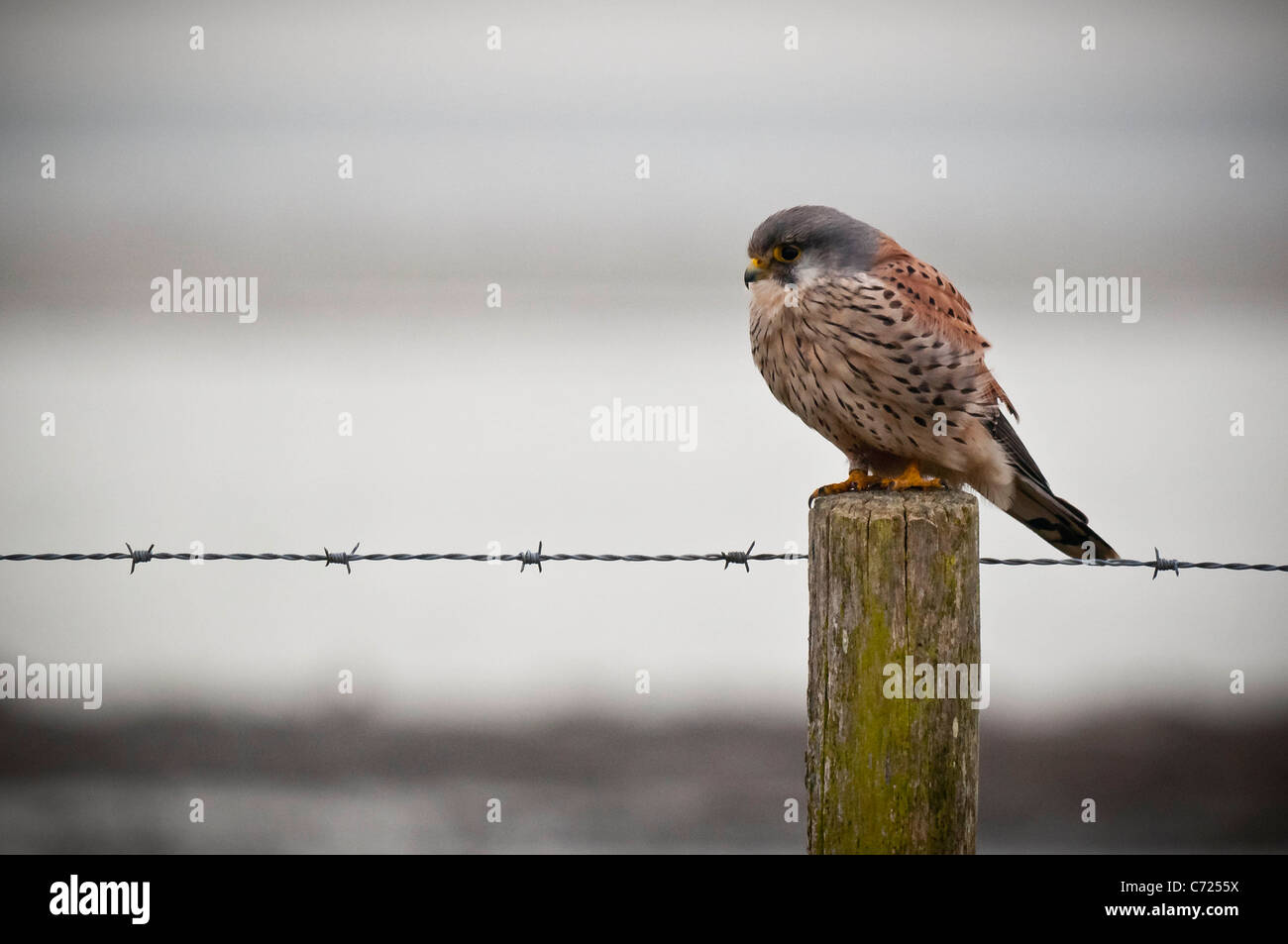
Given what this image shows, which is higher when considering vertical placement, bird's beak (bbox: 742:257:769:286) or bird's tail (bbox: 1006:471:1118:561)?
bird's beak (bbox: 742:257:769:286)

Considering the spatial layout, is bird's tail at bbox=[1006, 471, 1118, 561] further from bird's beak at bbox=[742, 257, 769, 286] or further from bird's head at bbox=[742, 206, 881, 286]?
bird's beak at bbox=[742, 257, 769, 286]

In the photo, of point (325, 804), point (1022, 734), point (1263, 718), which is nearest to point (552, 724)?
point (325, 804)

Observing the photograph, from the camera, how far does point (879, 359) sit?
343 cm

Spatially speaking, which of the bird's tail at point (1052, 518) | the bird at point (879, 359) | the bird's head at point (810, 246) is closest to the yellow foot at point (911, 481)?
the bird at point (879, 359)

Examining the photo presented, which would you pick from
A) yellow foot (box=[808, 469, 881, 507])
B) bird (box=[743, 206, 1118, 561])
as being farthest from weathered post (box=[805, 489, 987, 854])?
bird (box=[743, 206, 1118, 561])

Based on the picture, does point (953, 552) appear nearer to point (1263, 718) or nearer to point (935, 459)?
point (935, 459)

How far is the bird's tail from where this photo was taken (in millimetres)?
3680

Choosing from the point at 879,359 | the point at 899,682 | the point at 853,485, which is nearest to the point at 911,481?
the point at 853,485

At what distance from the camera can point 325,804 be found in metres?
7.57

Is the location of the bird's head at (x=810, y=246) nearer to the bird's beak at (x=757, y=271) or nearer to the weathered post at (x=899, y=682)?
the bird's beak at (x=757, y=271)

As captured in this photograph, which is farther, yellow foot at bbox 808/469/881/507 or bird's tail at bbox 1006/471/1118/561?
bird's tail at bbox 1006/471/1118/561

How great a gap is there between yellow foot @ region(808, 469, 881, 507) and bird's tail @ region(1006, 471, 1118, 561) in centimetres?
49

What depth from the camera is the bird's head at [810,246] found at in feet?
11.6

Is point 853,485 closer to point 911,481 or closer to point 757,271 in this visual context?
point 911,481
